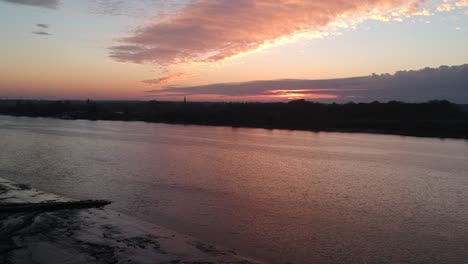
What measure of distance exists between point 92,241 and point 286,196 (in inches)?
371

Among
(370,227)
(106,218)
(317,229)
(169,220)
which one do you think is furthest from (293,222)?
(106,218)

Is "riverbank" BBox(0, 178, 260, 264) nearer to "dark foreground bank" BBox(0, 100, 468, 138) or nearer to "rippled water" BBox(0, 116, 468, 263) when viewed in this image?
"rippled water" BBox(0, 116, 468, 263)

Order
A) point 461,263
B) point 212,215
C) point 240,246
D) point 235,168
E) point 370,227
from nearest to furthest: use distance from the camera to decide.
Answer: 1. point 461,263
2. point 240,246
3. point 370,227
4. point 212,215
5. point 235,168

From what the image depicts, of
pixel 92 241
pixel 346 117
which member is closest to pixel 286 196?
pixel 92 241

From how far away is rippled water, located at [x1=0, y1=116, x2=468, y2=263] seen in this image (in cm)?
1313

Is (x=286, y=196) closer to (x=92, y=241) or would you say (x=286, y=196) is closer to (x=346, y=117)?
(x=92, y=241)

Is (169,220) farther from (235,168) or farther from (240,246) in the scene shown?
(235,168)

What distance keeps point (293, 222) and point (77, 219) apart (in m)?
7.43

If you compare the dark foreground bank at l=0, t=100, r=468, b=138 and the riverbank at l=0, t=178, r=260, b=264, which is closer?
the riverbank at l=0, t=178, r=260, b=264

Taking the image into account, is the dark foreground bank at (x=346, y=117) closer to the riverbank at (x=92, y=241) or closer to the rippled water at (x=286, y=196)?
the rippled water at (x=286, y=196)

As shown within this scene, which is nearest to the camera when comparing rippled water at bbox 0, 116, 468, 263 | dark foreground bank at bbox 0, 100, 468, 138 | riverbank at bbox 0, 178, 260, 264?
riverbank at bbox 0, 178, 260, 264

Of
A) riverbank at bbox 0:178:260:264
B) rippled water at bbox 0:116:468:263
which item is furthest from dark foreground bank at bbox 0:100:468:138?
riverbank at bbox 0:178:260:264

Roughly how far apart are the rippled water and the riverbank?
2.97ft

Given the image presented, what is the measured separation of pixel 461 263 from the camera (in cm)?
1170
